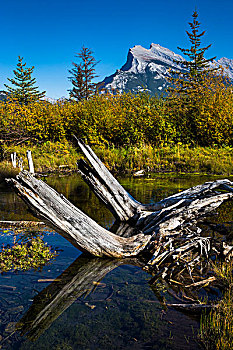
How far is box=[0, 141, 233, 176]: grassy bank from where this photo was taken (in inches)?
546

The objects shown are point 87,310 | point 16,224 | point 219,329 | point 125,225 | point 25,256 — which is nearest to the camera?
point 219,329

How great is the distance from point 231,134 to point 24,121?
42.7 feet

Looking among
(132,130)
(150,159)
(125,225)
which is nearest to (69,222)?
(125,225)

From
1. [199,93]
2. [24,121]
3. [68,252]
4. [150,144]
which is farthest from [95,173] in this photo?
[199,93]

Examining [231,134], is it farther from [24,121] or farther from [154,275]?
[154,275]

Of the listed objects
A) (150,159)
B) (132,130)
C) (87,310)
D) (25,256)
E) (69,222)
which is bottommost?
(87,310)

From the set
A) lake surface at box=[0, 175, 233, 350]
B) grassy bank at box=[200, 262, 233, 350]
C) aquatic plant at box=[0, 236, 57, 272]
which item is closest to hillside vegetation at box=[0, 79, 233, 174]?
aquatic plant at box=[0, 236, 57, 272]

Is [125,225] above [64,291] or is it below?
above

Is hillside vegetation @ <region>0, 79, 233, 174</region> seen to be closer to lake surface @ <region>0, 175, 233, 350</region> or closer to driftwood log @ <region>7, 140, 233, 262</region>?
driftwood log @ <region>7, 140, 233, 262</region>

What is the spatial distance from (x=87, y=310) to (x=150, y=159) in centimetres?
1199

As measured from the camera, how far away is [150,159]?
14.6 meters

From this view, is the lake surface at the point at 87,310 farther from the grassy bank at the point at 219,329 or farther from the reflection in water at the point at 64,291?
the grassy bank at the point at 219,329

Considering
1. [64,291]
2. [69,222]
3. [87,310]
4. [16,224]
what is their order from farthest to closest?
1. [16,224]
2. [69,222]
3. [64,291]
4. [87,310]

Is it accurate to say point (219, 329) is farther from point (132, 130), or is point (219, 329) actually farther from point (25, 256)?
point (132, 130)
